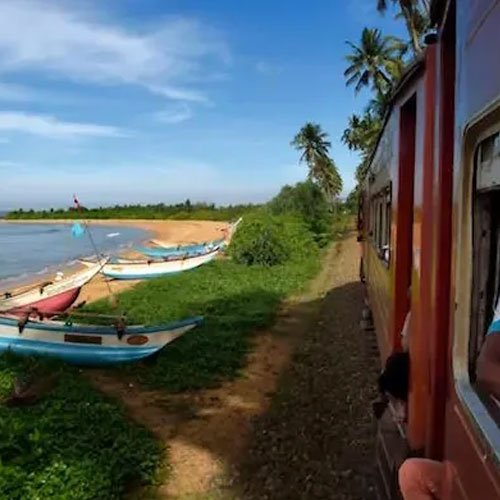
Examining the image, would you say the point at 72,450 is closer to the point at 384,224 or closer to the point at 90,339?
the point at 90,339

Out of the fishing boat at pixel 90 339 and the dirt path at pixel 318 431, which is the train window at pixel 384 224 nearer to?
the dirt path at pixel 318 431

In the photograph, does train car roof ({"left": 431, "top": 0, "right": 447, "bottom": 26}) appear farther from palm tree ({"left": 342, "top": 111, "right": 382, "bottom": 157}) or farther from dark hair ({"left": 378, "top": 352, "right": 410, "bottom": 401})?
palm tree ({"left": 342, "top": 111, "right": 382, "bottom": 157})

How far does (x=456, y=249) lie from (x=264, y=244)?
2299 centimetres

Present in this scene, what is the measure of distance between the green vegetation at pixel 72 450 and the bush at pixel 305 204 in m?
33.2

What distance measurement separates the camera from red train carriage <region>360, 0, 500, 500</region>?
1756mm

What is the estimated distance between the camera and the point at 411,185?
4.39 metres

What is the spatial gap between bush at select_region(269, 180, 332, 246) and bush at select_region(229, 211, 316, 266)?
11155 millimetres

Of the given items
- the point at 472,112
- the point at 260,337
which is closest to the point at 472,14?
the point at 472,112

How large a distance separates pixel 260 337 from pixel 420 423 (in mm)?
9298

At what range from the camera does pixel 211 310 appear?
14.6 m

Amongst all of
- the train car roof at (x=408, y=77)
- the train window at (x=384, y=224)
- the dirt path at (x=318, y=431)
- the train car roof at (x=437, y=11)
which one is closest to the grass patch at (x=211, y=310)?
the dirt path at (x=318, y=431)

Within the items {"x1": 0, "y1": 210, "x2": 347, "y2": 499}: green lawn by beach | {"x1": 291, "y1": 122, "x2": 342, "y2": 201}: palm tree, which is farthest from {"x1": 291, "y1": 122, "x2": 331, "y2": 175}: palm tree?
{"x1": 0, "y1": 210, "x2": 347, "y2": 499}: green lawn by beach

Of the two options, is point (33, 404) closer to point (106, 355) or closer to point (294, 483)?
point (106, 355)

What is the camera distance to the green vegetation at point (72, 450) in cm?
527
